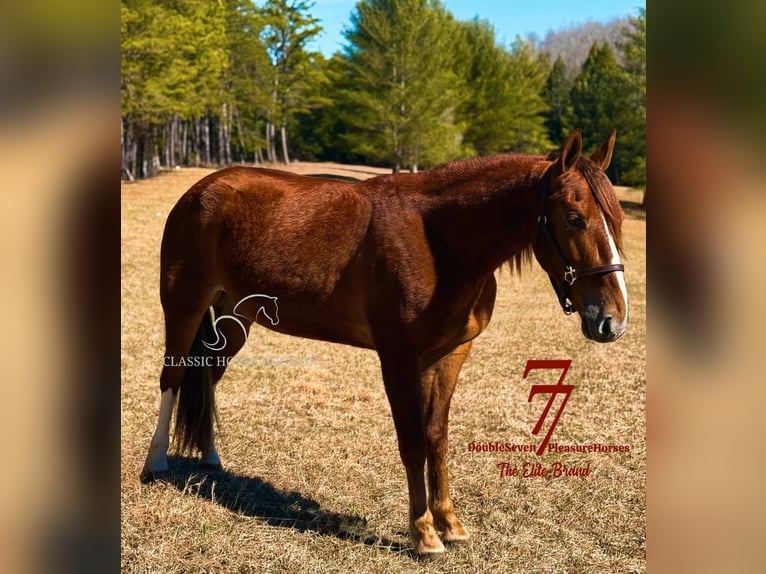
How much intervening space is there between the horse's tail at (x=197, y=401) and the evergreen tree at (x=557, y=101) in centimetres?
378

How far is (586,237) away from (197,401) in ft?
8.29

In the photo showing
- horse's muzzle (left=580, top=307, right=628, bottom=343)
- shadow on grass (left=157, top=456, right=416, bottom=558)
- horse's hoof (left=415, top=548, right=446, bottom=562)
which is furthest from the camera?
shadow on grass (left=157, top=456, right=416, bottom=558)

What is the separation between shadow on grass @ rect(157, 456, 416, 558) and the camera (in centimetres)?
360

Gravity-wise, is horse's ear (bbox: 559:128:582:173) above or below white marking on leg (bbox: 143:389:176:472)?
above

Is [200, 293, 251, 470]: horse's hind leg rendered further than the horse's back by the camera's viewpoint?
Yes

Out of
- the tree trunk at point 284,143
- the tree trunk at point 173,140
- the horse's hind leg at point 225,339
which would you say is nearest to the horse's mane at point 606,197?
the horse's hind leg at point 225,339

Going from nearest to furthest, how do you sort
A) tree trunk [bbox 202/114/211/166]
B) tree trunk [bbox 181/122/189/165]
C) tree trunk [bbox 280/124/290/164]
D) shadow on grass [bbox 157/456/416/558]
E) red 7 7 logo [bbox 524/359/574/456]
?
1. shadow on grass [bbox 157/456/416/558]
2. red 7 7 logo [bbox 524/359/574/456]
3. tree trunk [bbox 280/124/290/164]
4. tree trunk [bbox 202/114/211/166]
5. tree trunk [bbox 181/122/189/165]

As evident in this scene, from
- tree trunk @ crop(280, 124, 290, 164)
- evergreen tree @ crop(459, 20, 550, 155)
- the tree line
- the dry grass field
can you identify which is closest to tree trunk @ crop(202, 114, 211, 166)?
the tree line

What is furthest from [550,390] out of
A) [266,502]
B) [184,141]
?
[184,141]

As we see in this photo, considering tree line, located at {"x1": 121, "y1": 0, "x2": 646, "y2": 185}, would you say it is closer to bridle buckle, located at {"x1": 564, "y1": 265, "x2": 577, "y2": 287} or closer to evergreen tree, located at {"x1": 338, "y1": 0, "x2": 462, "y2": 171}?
evergreen tree, located at {"x1": 338, "y1": 0, "x2": 462, "y2": 171}

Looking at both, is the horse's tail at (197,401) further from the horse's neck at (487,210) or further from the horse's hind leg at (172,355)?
the horse's neck at (487,210)

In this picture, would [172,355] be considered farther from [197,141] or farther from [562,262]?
[197,141]
